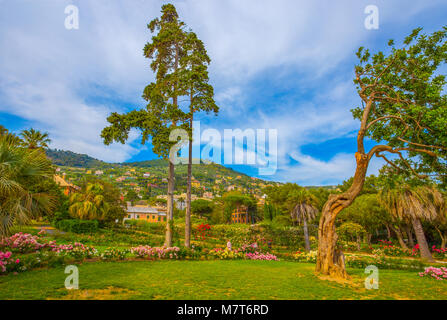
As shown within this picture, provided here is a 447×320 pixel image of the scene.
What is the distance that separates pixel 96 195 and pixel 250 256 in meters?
20.0

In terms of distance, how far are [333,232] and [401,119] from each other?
4320mm

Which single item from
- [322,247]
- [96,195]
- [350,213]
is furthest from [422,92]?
[96,195]

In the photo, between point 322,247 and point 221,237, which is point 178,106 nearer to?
point 322,247

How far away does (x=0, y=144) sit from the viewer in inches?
251

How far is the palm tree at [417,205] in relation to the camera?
16297 millimetres

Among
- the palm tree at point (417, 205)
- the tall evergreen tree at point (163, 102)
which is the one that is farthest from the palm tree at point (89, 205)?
the palm tree at point (417, 205)

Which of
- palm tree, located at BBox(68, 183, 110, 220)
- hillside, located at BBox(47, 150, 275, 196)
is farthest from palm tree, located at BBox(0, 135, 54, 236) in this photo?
hillside, located at BBox(47, 150, 275, 196)

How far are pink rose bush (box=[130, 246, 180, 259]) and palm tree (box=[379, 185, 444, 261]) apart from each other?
50.9 feet

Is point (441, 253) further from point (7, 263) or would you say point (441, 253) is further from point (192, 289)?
point (7, 263)

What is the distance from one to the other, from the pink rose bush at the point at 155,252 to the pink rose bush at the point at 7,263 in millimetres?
4576

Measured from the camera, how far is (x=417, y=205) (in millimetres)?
16453

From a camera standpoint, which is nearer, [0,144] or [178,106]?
[0,144]

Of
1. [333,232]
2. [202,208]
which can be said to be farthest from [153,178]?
[333,232]
